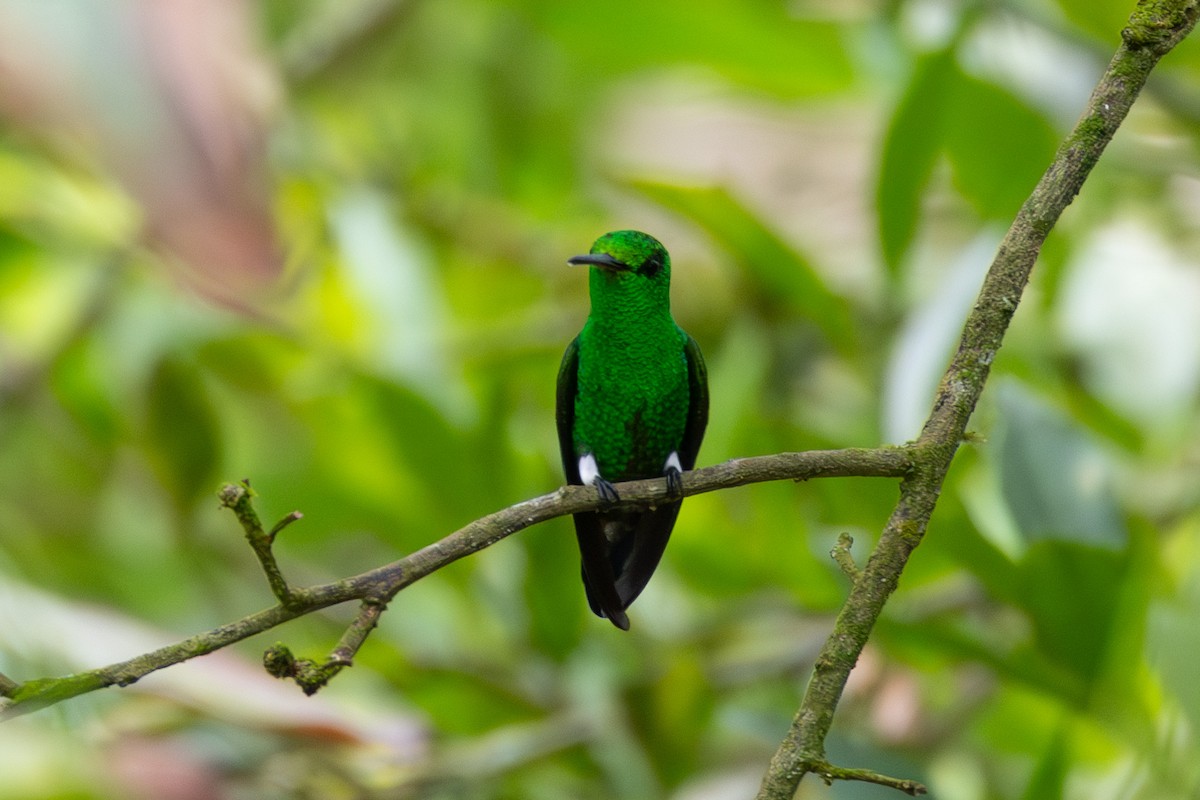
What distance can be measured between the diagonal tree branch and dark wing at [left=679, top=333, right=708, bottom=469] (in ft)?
3.04

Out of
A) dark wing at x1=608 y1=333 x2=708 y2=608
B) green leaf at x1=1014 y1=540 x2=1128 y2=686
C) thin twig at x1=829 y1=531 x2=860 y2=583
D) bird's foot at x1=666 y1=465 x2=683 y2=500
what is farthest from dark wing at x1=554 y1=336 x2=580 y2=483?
thin twig at x1=829 y1=531 x2=860 y2=583

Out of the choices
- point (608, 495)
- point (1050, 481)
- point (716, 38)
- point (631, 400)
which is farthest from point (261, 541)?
point (716, 38)

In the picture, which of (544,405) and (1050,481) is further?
(544,405)

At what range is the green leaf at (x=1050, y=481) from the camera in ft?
8.11

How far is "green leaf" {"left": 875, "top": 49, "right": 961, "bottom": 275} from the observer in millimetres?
2840

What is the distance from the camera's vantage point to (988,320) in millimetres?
1648

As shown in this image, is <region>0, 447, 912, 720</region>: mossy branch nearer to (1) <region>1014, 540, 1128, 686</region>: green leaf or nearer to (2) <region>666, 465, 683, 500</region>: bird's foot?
(2) <region>666, 465, 683, 500</region>: bird's foot

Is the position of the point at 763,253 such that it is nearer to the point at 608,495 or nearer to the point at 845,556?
the point at 608,495

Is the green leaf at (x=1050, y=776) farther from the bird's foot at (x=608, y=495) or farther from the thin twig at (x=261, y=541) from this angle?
the thin twig at (x=261, y=541)

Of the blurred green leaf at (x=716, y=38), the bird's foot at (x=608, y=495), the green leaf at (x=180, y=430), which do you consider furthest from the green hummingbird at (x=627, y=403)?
the blurred green leaf at (x=716, y=38)

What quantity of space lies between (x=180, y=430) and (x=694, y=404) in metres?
1.36

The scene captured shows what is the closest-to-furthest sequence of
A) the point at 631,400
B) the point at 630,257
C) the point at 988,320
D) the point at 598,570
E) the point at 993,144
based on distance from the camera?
the point at 988,320
the point at 598,570
the point at 630,257
the point at 631,400
the point at 993,144

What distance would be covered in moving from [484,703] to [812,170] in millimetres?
3567

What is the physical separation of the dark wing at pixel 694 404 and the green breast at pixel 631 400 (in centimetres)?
1
